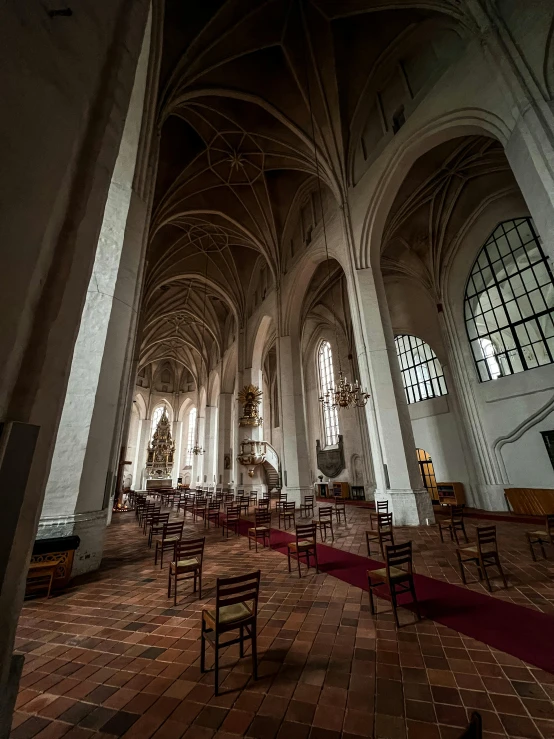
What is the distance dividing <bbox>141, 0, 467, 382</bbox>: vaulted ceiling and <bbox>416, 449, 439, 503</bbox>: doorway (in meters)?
11.1

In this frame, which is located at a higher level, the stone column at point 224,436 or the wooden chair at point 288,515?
the stone column at point 224,436

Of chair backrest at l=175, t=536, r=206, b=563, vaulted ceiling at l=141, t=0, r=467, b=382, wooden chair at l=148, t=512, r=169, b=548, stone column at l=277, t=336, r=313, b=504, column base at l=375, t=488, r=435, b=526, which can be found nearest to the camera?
chair backrest at l=175, t=536, r=206, b=563

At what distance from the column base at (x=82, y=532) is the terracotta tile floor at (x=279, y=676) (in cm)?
85

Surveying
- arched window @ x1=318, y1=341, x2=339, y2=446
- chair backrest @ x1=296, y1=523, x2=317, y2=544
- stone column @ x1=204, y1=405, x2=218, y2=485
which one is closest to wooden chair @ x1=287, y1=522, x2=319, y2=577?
chair backrest @ x1=296, y1=523, x2=317, y2=544

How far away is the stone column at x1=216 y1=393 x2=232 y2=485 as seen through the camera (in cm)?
1891

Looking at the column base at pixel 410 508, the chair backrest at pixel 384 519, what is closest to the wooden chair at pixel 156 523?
the chair backrest at pixel 384 519

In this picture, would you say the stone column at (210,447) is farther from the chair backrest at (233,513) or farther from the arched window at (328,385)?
the chair backrest at (233,513)

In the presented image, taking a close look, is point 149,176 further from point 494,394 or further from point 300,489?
point 494,394

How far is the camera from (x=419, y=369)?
14.2 m

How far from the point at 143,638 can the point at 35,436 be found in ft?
9.24

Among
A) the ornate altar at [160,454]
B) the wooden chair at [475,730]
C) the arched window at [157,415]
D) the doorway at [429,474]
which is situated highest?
the arched window at [157,415]

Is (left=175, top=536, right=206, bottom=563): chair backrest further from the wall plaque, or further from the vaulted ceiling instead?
the wall plaque

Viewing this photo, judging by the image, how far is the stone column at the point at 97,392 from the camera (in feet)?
14.8

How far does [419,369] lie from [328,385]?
5.69 metres
